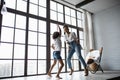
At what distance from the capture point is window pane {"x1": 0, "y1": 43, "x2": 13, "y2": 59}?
2965 mm

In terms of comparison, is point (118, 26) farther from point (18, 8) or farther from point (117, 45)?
point (18, 8)

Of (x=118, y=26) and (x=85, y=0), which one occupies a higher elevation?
(x=85, y=0)

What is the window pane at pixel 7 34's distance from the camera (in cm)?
303

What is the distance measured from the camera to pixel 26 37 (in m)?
3.38

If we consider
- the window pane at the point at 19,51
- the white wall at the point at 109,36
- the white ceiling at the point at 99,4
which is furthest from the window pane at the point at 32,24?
the white wall at the point at 109,36

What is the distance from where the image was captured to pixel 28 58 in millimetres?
3377

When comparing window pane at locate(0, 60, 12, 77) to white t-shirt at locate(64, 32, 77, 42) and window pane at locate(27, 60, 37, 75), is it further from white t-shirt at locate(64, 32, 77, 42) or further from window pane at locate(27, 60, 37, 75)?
white t-shirt at locate(64, 32, 77, 42)

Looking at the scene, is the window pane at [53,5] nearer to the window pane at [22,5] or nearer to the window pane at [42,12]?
the window pane at [42,12]

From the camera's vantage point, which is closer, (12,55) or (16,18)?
(12,55)

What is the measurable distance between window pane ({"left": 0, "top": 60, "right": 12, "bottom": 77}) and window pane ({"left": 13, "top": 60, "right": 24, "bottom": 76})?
0.40 ft

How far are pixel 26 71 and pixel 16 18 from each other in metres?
1.40

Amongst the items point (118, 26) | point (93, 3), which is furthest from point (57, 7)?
point (118, 26)

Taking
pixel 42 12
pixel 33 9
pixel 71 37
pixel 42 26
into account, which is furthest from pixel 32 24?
pixel 71 37

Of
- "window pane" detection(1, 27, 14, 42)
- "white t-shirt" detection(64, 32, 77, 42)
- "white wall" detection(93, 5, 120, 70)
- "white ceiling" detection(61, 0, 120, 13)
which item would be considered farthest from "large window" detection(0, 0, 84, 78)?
"white wall" detection(93, 5, 120, 70)
